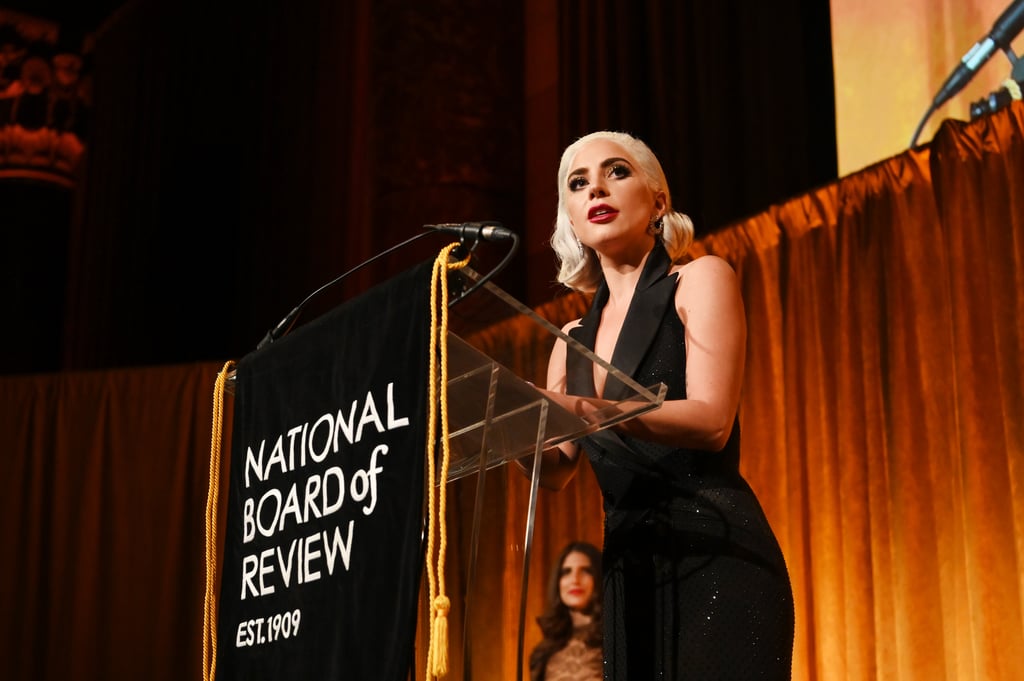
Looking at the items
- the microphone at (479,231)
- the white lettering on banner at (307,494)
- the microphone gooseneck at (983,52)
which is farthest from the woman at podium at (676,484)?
the microphone gooseneck at (983,52)

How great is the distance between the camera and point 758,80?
15.1ft

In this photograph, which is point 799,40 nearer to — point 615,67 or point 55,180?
point 615,67

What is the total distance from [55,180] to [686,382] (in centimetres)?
736

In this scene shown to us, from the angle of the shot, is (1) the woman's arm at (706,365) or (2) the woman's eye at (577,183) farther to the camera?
(2) the woman's eye at (577,183)

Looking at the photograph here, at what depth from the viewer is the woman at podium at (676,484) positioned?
1699mm

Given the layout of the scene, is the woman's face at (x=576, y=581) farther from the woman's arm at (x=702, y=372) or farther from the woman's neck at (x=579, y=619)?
the woman's arm at (x=702, y=372)

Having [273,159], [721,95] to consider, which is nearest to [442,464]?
[721,95]

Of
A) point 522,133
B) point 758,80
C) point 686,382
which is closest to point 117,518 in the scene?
point 522,133

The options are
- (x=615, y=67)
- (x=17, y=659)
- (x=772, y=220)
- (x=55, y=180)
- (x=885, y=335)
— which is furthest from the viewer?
(x=55, y=180)

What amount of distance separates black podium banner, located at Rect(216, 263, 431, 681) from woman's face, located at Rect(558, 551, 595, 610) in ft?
9.91

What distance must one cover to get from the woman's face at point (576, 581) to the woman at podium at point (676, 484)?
9.60ft

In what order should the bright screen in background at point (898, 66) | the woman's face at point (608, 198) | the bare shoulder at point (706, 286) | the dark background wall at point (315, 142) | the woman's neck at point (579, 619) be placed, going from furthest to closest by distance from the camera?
the dark background wall at point (315, 142) < the woman's neck at point (579, 619) < the bright screen in background at point (898, 66) < the woman's face at point (608, 198) < the bare shoulder at point (706, 286)

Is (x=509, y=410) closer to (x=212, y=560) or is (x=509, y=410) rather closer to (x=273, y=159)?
(x=212, y=560)

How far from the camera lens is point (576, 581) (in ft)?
16.0
